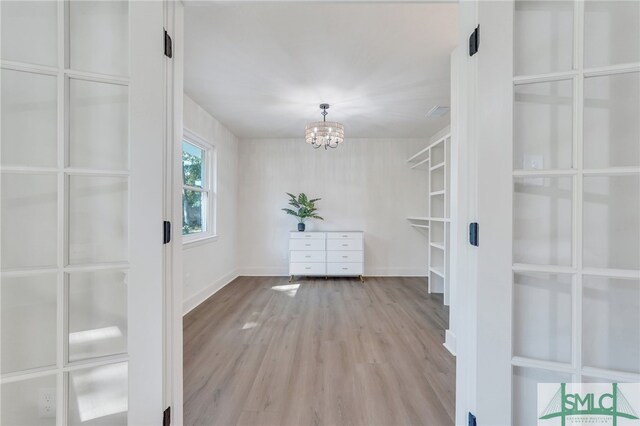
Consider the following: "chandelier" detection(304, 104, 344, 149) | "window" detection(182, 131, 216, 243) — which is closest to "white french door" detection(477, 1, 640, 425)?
"chandelier" detection(304, 104, 344, 149)

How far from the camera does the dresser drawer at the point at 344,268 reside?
13.9 feet

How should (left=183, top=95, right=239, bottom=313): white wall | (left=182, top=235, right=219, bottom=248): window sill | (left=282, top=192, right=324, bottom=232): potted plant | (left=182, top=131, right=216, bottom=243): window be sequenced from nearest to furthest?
(left=182, top=235, right=219, bottom=248): window sill < (left=183, top=95, right=239, bottom=313): white wall < (left=182, top=131, right=216, bottom=243): window < (left=282, top=192, right=324, bottom=232): potted plant

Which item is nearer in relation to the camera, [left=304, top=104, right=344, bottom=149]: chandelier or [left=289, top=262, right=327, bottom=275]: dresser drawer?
[left=304, top=104, right=344, bottom=149]: chandelier

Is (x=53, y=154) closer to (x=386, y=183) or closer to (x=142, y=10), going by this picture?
(x=142, y=10)

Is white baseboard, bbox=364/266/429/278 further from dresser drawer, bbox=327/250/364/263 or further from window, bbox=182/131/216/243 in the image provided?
window, bbox=182/131/216/243

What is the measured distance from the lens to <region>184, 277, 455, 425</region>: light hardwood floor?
56.0 inches

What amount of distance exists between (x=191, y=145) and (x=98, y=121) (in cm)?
244

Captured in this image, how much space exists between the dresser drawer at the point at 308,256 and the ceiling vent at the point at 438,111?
102 inches

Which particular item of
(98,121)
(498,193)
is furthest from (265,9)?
(498,193)

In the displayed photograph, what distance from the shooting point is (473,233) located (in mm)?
991

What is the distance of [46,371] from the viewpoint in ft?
2.96

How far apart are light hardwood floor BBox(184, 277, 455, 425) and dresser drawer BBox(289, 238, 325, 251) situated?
Result: 1.04m

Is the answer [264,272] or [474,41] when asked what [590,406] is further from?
[264,272]

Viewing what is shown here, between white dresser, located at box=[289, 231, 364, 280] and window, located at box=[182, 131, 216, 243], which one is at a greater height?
window, located at box=[182, 131, 216, 243]
